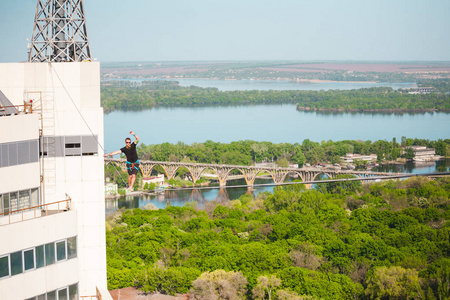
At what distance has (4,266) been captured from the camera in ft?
25.5

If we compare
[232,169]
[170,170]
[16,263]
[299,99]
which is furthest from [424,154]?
[299,99]

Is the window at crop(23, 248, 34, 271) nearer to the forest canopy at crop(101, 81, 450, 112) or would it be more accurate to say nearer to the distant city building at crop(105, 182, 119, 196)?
the distant city building at crop(105, 182, 119, 196)

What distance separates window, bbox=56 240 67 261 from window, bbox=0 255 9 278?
2.71ft

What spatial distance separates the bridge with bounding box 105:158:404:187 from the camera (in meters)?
51.8


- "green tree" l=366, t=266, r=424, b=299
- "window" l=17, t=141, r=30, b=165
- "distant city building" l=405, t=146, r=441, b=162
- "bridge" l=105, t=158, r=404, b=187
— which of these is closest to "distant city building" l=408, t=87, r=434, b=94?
"distant city building" l=405, t=146, r=441, b=162

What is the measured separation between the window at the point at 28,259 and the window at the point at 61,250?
43 centimetres

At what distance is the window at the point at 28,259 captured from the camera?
26.4ft

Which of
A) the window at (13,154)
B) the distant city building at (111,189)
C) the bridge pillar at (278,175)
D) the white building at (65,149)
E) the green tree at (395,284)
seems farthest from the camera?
the bridge pillar at (278,175)

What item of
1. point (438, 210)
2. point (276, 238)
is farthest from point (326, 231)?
point (438, 210)

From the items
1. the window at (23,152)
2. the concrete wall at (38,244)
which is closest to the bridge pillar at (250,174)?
the window at (23,152)

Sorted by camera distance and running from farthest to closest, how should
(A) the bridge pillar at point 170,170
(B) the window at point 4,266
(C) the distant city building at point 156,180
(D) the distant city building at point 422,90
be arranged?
(D) the distant city building at point 422,90 → (A) the bridge pillar at point 170,170 → (C) the distant city building at point 156,180 → (B) the window at point 4,266

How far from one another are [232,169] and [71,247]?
4653 centimetres

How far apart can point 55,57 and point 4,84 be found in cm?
235

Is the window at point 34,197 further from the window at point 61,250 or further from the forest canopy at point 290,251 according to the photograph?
the forest canopy at point 290,251
